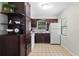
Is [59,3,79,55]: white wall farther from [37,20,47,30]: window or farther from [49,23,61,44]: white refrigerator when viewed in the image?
[37,20,47,30]: window

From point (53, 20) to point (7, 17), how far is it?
616 cm

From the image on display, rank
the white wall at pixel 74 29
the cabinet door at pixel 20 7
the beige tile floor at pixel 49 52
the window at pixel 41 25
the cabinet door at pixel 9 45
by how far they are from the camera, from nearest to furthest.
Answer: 1. the cabinet door at pixel 9 45
2. the cabinet door at pixel 20 7
3. the white wall at pixel 74 29
4. the beige tile floor at pixel 49 52
5. the window at pixel 41 25

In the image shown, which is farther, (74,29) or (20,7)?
(74,29)

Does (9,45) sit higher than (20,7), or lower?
lower

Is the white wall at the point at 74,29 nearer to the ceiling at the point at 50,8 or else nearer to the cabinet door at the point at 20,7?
the ceiling at the point at 50,8

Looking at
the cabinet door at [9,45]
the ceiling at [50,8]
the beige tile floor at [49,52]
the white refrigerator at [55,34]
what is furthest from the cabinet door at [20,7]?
the white refrigerator at [55,34]

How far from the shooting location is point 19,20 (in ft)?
14.9

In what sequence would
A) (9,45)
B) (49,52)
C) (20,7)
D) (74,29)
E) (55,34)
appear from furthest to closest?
(55,34), (49,52), (74,29), (20,7), (9,45)

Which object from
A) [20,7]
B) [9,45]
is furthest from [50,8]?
[9,45]

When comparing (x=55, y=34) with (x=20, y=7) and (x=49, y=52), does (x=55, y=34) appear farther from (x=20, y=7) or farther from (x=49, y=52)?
(x=20, y=7)

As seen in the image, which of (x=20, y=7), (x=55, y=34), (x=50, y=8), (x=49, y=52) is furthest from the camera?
(x=55, y=34)

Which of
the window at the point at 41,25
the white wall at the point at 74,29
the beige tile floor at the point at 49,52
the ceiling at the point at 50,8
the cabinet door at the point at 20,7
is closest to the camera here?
the cabinet door at the point at 20,7

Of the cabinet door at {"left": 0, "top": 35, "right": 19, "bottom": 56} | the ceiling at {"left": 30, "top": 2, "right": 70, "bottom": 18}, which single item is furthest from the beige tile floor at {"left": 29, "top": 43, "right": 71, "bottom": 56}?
the ceiling at {"left": 30, "top": 2, "right": 70, "bottom": 18}

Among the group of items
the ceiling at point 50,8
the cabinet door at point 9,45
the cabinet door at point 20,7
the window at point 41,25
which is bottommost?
the cabinet door at point 9,45
